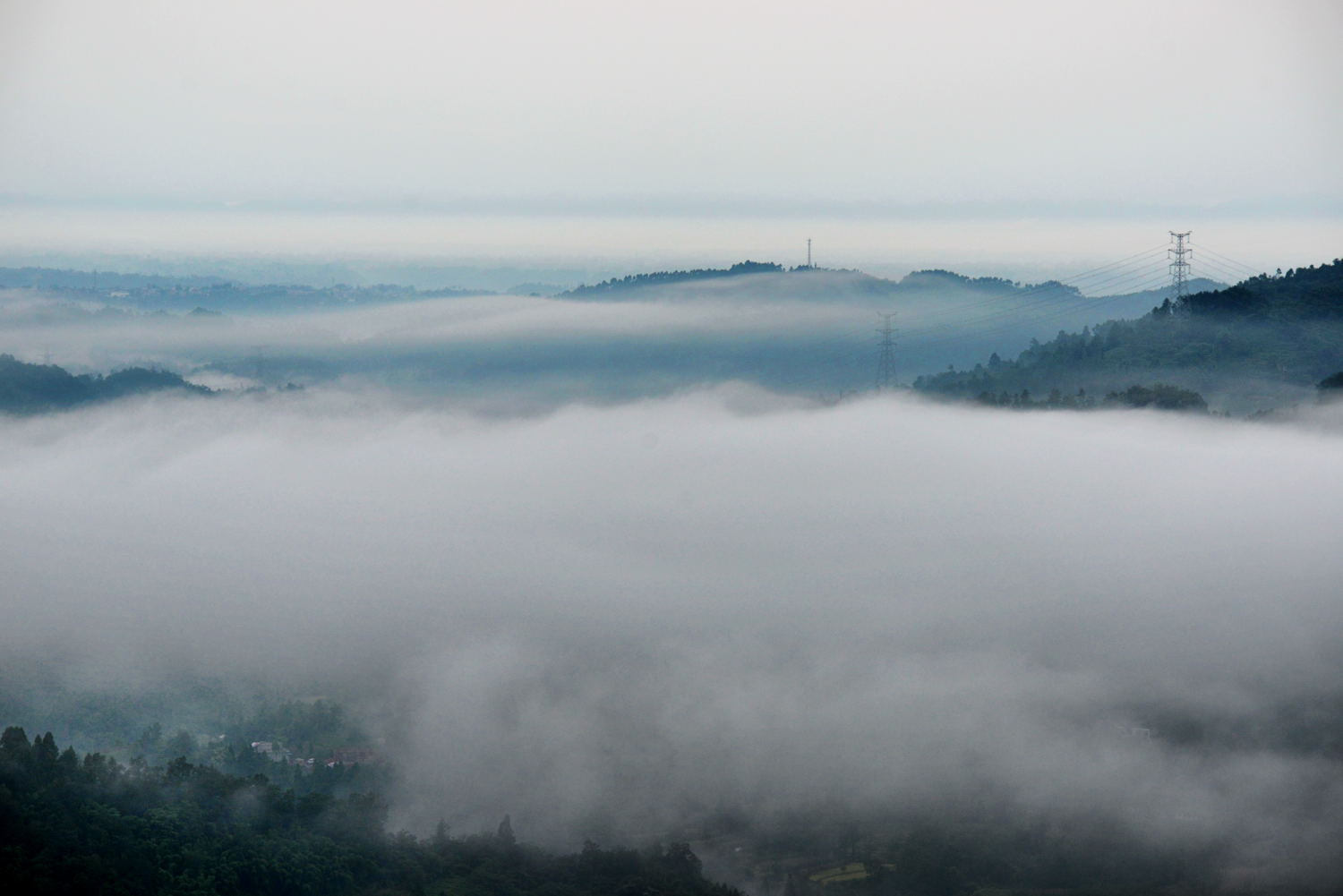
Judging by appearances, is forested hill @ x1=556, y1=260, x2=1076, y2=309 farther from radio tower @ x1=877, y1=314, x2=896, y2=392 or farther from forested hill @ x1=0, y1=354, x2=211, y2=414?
forested hill @ x1=0, y1=354, x2=211, y2=414

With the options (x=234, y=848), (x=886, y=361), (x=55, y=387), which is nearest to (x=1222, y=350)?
(x=886, y=361)

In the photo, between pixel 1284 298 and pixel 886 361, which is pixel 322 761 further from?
pixel 1284 298

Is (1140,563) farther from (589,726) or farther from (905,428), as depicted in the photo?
(589,726)

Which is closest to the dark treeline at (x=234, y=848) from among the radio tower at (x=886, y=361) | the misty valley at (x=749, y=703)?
the misty valley at (x=749, y=703)

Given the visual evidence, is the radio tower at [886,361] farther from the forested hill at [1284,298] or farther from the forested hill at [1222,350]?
the forested hill at [1284,298]

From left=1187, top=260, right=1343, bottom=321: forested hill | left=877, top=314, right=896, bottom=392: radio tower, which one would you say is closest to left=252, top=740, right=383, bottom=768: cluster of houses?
left=877, top=314, right=896, bottom=392: radio tower

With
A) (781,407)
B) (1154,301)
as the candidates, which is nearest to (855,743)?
(781,407)
